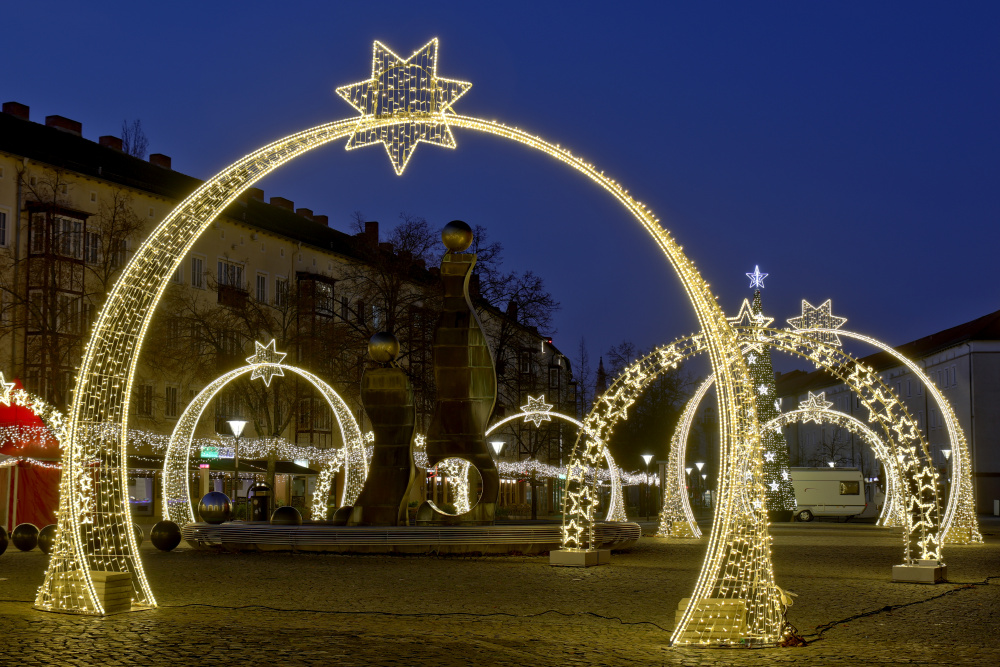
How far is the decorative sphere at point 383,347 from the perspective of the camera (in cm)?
2600

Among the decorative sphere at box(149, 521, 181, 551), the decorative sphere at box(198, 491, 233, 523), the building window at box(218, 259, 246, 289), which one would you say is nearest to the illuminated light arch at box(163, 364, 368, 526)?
the decorative sphere at box(198, 491, 233, 523)

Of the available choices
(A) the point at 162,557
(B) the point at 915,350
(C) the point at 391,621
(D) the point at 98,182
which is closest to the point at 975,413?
(B) the point at 915,350

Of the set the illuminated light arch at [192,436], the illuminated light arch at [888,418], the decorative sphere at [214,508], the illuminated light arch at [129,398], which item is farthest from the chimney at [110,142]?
the illuminated light arch at [129,398]

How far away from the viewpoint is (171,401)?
4747 cm

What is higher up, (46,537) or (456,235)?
(456,235)

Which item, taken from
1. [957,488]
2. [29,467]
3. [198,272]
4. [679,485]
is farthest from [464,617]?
[198,272]

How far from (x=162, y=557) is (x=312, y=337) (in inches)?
815

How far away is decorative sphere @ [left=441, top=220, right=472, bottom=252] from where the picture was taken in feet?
82.0

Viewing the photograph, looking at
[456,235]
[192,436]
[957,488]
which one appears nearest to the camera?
[456,235]

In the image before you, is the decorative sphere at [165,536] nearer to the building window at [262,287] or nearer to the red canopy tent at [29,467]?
the red canopy tent at [29,467]

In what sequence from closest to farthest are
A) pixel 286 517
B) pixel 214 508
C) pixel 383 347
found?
pixel 383 347
pixel 286 517
pixel 214 508

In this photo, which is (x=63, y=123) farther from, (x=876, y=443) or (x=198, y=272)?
(x=876, y=443)

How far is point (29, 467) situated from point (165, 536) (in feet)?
29.0

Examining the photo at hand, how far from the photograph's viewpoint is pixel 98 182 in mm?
44406
